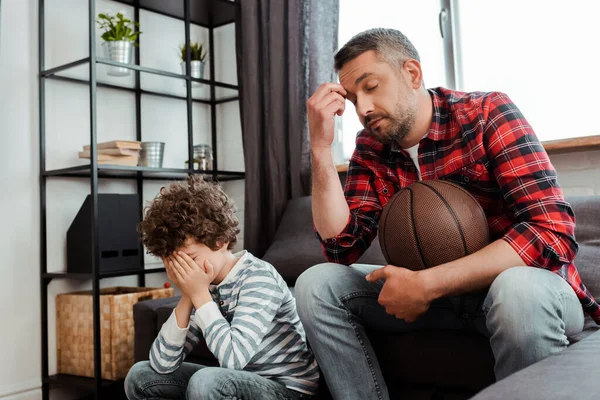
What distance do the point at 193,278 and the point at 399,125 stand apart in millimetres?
688

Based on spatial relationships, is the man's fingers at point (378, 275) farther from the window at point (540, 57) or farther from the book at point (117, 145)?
the book at point (117, 145)

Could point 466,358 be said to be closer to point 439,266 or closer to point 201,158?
point 439,266

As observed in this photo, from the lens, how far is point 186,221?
1653 millimetres

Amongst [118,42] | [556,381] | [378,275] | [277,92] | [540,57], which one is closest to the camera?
[556,381]

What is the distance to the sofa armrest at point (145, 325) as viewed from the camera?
228 centimetres

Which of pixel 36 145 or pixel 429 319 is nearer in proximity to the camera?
pixel 429 319

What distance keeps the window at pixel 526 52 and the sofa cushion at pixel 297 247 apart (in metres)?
0.87

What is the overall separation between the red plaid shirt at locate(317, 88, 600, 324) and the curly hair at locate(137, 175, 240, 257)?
304 millimetres

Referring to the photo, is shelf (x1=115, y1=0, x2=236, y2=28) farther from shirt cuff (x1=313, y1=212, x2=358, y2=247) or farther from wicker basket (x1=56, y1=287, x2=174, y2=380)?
shirt cuff (x1=313, y1=212, x2=358, y2=247)

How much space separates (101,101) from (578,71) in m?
2.19

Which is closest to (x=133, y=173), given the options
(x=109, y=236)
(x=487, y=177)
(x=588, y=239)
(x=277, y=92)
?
(x=109, y=236)

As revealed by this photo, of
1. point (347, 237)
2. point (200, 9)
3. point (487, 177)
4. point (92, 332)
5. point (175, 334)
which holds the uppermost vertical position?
point (200, 9)

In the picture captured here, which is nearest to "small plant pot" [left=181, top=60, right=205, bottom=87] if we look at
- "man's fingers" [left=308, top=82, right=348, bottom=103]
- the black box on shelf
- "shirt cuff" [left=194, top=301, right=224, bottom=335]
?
the black box on shelf

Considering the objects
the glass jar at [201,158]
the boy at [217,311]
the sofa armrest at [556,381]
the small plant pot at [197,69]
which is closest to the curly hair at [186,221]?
the boy at [217,311]
